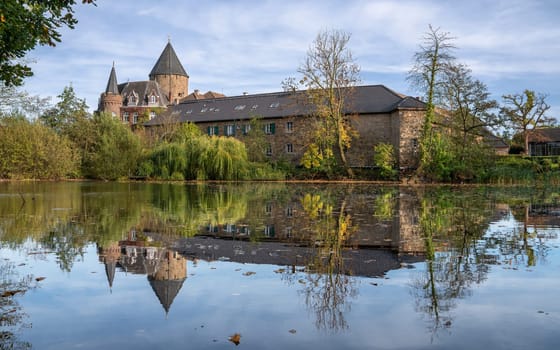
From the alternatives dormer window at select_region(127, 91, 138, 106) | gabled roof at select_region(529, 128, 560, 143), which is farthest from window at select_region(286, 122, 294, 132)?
dormer window at select_region(127, 91, 138, 106)

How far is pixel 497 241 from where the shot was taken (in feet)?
25.5

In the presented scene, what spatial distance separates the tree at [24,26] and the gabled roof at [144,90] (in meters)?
65.9

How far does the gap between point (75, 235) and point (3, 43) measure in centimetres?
420

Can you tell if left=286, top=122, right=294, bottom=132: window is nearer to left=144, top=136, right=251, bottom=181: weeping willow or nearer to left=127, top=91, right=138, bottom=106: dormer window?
left=144, top=136, right=251, bottom=181: weeping willow

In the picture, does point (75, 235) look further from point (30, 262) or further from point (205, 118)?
point (205, 118)

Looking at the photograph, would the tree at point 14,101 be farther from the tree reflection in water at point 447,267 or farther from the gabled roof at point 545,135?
the gabled roof at point 545,135

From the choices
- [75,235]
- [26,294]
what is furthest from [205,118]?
[26,294]

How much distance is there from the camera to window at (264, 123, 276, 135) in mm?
46375

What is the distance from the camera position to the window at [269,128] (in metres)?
46.4

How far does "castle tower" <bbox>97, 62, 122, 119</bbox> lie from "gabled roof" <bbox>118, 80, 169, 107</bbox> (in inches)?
48.2

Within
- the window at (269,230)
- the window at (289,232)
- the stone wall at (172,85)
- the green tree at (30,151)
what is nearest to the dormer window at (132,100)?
the stone wall at (172,85)

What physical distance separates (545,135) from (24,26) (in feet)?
207

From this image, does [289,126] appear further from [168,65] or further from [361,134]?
[168,65]

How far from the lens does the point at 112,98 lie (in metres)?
74.8
